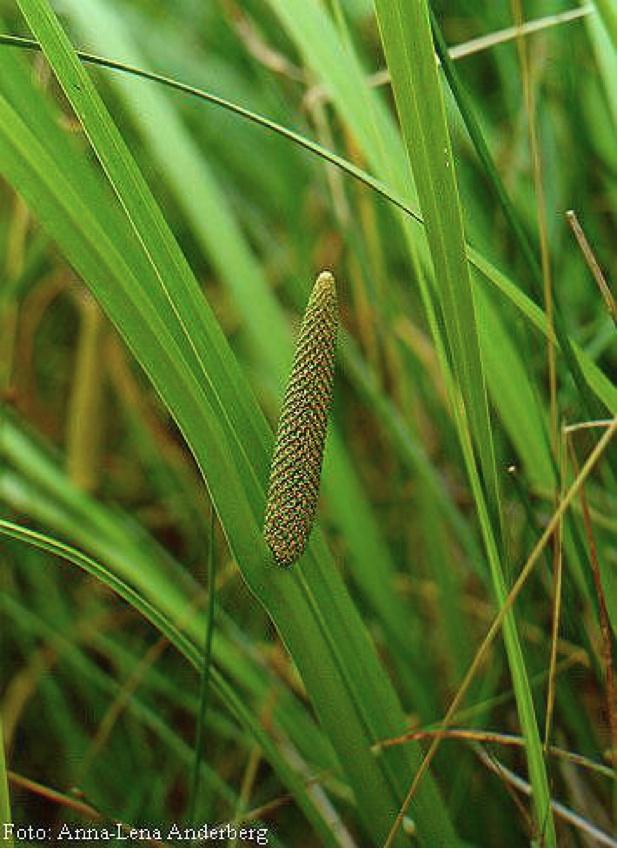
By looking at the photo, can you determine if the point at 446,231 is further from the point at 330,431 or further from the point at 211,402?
the point at 330,431

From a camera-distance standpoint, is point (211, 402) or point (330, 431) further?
point (330, 431)

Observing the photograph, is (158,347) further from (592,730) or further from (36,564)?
(36,564)

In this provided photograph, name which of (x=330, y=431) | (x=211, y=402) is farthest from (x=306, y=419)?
(x=330, y=431)

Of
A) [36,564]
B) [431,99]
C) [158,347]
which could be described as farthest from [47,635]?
[431,99]
